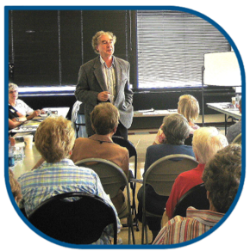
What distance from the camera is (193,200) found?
1485mm

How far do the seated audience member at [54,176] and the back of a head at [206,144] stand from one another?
50 centimetres

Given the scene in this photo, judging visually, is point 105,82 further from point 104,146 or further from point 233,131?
point 233,131

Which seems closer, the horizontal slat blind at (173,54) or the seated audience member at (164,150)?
the seated audience member at (164,150)

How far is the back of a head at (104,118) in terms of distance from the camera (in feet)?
6.24

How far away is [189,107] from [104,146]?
34.1 inches

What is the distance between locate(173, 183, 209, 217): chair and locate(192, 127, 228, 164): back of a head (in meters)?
0.18

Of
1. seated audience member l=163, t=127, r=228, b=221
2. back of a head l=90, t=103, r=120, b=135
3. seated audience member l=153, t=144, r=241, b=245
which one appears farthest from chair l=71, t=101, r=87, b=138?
seated audience member l=153, t=144, r=241, b=245

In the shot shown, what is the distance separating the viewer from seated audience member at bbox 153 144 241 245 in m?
1.23

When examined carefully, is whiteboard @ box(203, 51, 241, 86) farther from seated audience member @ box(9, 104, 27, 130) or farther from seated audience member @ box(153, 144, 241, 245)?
seated audience member @ box(9, 104, 27, 130)

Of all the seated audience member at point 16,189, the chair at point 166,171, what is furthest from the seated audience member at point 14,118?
the chair at point 166,171

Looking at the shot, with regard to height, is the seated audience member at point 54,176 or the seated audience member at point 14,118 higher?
the seated audience member at point 14,118

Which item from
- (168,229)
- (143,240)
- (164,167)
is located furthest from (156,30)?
(168,229)

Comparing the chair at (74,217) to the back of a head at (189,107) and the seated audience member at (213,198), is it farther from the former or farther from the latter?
the back of a head at (189,107)

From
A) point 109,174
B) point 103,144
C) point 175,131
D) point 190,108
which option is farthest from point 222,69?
→ point 109,174
